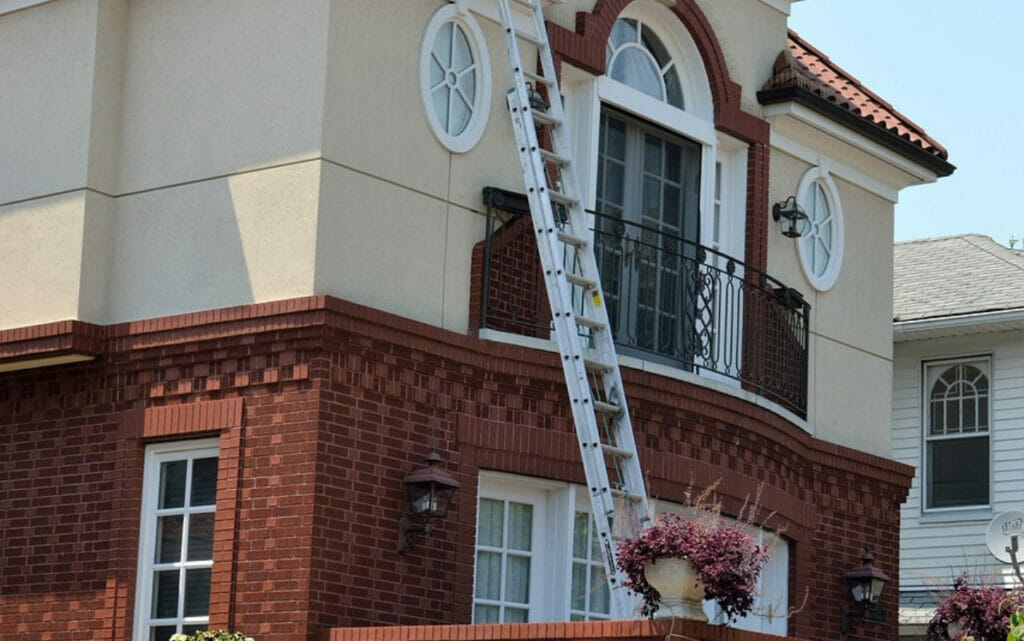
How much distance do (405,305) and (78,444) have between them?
2.68 m

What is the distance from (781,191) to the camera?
18500mm

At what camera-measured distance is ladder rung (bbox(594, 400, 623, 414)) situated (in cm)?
1409

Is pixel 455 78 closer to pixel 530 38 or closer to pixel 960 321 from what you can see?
pixel 530 38

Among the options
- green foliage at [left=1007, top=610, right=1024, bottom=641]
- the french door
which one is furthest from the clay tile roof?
green foliage at [left=1007, top=610, right=1024, bottom=641]

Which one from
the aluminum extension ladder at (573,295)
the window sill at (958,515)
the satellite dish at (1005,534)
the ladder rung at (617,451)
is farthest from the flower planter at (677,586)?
the window sill at (958,515)

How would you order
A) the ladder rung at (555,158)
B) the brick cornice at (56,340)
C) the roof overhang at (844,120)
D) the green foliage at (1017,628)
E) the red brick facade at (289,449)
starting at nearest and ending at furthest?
the green foliage at (1017,628), the red brick facade at (289,449), the brick cornice at (56,340), the ladder rung at (555,158), the roof overhang at (844,120)

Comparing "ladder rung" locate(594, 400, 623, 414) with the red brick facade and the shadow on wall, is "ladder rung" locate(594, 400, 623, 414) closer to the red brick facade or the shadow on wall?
the red brick facade

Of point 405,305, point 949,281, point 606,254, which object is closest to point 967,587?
point 606,254

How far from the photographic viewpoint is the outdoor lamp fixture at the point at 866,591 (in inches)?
714

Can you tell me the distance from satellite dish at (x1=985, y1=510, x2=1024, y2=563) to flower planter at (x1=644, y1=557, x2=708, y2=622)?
9.87 metres

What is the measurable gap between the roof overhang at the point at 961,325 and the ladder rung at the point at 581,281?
11285mm

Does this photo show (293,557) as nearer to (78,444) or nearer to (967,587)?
(78,444)

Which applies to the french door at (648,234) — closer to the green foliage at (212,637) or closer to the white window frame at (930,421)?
the green foliage at (212,637)

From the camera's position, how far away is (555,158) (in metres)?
15.0
